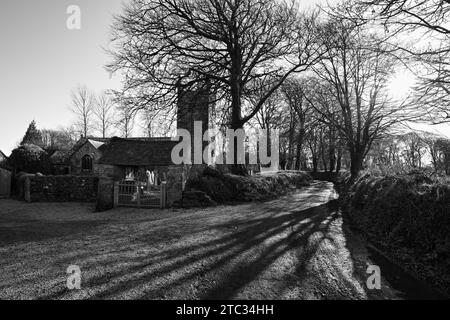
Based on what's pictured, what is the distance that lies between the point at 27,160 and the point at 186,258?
2458cm

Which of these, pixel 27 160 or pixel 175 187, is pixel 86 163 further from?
pixel 175 187

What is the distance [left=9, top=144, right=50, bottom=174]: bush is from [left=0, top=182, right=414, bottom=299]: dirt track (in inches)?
643

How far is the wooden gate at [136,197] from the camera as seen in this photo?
43.3ft

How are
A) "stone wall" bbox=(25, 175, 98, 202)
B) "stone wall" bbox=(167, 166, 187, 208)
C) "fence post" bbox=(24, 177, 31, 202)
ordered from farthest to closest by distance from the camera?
"fence post" bbox=(24, 177, 31, 202)
"stone wall" bbox=(25, 175, 98, 202)
"stone wall" bbox=(167, 166, 187, 208)

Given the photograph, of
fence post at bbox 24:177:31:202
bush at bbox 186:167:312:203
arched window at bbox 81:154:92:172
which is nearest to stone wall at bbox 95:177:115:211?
bush at bbox 186:167:312:203

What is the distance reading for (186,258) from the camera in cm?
566

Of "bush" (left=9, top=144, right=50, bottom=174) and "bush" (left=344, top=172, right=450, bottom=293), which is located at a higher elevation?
"bush" (left=9, top=144, right=50, bottom=174)

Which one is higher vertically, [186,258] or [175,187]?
[175,187]

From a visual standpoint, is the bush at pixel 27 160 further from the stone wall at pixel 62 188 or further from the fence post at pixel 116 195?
the fence post at pixel 116 195

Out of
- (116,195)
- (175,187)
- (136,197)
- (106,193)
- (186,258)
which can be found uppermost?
(175,187)

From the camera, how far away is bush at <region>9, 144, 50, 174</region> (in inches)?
934

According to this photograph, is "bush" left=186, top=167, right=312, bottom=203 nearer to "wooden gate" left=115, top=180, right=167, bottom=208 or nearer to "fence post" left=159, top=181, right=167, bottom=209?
"fence post" left=159, top=181, right=167, bottom=209

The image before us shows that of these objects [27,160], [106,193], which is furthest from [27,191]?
[27,160]
